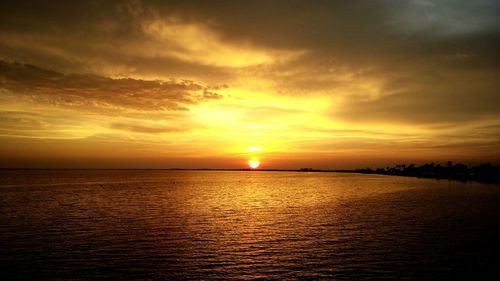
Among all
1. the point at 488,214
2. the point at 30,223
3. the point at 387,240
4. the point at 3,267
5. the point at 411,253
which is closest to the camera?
the point at 3,267

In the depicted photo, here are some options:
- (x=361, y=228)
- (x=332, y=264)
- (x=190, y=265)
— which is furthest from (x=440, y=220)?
(x=190, y=265)

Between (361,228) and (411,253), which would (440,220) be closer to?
(361,228)

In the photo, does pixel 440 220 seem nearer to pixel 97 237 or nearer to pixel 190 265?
pixel 190 265

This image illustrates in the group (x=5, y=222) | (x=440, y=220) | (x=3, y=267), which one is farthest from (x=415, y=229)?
(x=5, y=222)

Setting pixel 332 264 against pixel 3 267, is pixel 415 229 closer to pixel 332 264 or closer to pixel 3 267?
pixel 332 264

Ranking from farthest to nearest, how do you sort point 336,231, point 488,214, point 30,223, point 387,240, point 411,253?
point 488,214 → point 30,223 → point 336,231 → point 387,240 → point 411,253

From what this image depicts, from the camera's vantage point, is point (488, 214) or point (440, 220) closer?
point (440, 220)

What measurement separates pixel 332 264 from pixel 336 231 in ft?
49.3

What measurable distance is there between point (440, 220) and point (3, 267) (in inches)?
2153

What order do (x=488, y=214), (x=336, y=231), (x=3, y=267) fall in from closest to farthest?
(x=3, y=267) < (x=336, y=231) < (x=488, y=214)

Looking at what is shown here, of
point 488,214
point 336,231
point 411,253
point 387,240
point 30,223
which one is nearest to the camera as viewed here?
point 411,253

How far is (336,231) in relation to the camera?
43.2 meters

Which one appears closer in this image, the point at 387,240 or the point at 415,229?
the point at 387,240

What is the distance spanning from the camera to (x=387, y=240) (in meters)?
37.6
